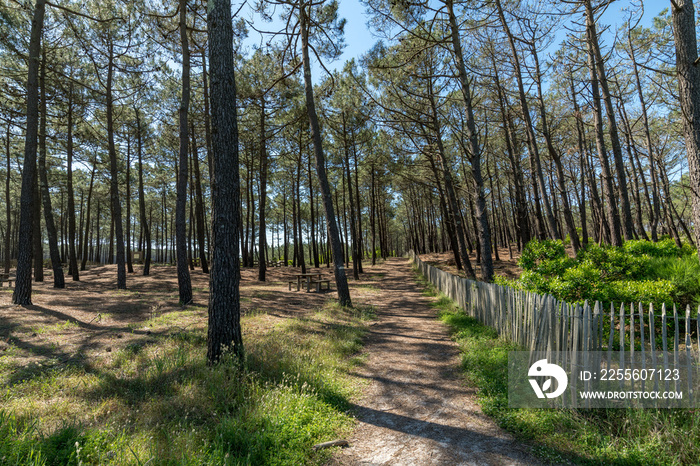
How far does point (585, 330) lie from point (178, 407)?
16.0 feet

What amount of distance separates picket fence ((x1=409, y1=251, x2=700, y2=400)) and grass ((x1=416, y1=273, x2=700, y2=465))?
49 cm

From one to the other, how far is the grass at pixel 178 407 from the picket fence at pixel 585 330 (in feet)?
9.45

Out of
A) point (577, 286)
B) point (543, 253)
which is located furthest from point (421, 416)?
point (543, 253)

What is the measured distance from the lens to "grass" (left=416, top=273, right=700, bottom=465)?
2.73 m

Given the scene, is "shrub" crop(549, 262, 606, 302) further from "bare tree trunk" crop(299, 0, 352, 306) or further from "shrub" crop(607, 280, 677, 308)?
"bare tree trunk" crop(299, 0, 352, 306)

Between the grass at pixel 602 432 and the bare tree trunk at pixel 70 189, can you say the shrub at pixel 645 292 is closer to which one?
the grass at pixel 602 432

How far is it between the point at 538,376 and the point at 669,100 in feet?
69.5

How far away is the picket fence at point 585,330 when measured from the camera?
10.4 ft

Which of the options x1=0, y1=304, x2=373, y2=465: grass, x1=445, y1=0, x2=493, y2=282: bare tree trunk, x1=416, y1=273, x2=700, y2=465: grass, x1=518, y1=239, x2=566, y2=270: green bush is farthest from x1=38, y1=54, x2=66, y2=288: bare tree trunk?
x1=518, y1=239, x2=566, y2=270: green bush

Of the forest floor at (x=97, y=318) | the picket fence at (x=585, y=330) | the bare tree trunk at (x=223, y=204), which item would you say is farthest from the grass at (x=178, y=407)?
the picket fence at (x=585, y=330)

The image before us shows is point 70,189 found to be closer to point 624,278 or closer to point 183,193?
point 183,193

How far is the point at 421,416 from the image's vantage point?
12.5ft

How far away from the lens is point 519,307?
5.48m

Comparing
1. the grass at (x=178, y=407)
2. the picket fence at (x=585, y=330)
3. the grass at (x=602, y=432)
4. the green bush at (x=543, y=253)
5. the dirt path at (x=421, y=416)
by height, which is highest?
the green bush at (x=543, y=253)
